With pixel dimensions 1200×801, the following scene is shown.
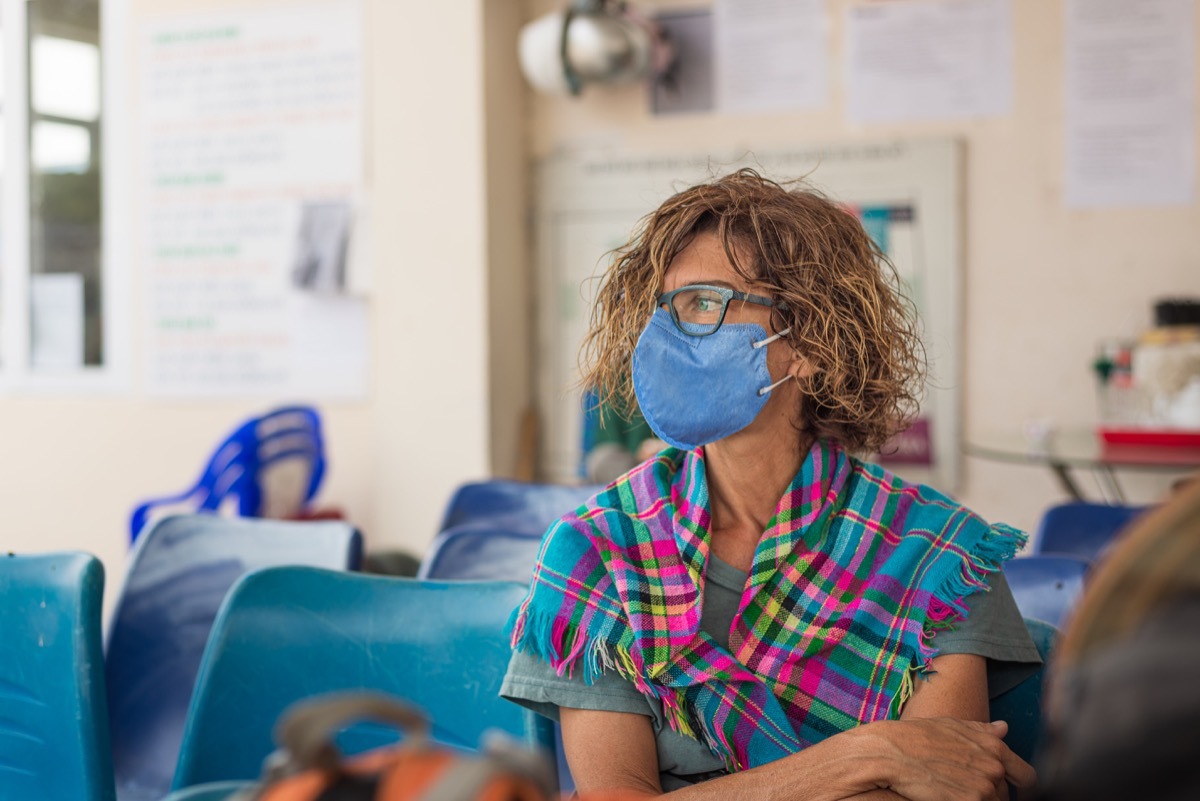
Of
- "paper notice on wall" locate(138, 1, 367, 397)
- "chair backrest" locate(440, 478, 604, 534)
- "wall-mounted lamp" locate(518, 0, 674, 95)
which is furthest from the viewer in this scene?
"paper notice on wall" locate(138, 1, 367, 397)

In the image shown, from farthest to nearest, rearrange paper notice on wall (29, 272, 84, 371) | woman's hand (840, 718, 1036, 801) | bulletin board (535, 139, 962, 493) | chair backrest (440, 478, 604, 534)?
paper notice on wall (29, 272, 84, 371) → bulletin board (535, 139, 962, 493) → chair backrest (440, 478, 604, 534) → woman's hand (840, 718, 1036, 801)

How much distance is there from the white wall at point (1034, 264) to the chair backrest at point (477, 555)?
2.13 meters

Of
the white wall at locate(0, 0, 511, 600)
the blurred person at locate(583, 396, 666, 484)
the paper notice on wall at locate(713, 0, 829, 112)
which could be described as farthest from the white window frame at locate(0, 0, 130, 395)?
the paper notice on wall at locate(713, 0, 829, 112)

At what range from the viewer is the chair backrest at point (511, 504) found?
2514mm

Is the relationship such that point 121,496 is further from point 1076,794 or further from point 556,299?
point 1076,794

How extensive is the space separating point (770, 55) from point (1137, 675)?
3.56 meters

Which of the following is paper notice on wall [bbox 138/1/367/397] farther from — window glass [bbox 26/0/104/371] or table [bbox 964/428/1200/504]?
table [bbox 964/428/1200/504]

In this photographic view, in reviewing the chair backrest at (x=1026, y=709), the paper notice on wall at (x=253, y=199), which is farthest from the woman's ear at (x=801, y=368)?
the paper notice on wall at (x=253, y=199)

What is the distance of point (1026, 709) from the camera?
4.44ft

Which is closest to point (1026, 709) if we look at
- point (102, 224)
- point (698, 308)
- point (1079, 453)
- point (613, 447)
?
point (698, 308)

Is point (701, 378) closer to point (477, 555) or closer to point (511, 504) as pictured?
point (477, 555)

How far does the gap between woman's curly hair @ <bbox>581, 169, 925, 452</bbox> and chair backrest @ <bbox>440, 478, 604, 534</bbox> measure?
1.02 metres

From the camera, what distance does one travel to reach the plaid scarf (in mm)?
1289

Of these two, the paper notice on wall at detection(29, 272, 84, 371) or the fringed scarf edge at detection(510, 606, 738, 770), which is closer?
the fringed scarf edge at detection(510, 606, 738, 770)
